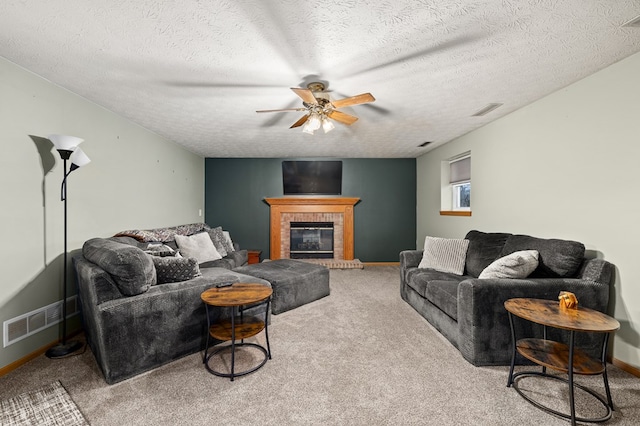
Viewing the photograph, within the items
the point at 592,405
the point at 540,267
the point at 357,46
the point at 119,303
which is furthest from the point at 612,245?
the point at 119,303

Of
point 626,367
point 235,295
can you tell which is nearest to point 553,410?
point 626,367

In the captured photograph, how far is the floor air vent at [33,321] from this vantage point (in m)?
2.10

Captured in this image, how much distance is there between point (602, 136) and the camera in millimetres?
2277

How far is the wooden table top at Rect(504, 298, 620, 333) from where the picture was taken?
5.06ft

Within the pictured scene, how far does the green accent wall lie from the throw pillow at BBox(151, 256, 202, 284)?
3.57 m

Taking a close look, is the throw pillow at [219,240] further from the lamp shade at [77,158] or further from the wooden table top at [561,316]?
the wooden table top at [561,316]

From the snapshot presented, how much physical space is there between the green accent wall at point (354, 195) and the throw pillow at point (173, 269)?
3.57 m

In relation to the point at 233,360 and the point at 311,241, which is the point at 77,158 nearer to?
the point at 233,360

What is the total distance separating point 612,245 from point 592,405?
A: 1219 millimetres

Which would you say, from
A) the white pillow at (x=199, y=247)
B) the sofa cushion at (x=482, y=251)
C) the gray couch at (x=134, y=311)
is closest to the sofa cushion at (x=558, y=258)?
the sofa cushion at (x=482, y=251)

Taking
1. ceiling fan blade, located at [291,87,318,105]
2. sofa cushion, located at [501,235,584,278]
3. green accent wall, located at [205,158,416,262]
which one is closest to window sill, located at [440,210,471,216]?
green accent wall, located at [205,158,416,262]

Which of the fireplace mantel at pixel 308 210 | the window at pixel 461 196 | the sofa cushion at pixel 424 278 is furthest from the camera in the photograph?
the fireplace mantel at pixel 308 210

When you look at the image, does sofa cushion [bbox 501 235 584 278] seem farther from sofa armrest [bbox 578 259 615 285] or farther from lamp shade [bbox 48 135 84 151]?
lamp shade [bbox 48 135 84 151]

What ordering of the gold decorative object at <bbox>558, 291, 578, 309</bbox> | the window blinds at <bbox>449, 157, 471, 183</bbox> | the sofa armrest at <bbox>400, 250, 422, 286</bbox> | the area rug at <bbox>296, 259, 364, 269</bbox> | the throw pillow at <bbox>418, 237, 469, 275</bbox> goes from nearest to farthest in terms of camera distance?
1. the gold decorative object at <bbox>558, 291, 578, 309</bbox>
2. the throw pillow at <bbox>418, 237, 469, 275</bbox>
3. the sofa armrest at <bbox>400, 250, 422, 286</bbox>
4. the window blinds at <bbox>449, 157, 471, 183</bbox>
5. the area rug at <bbox>296, 259, 364, 269</bbox>
